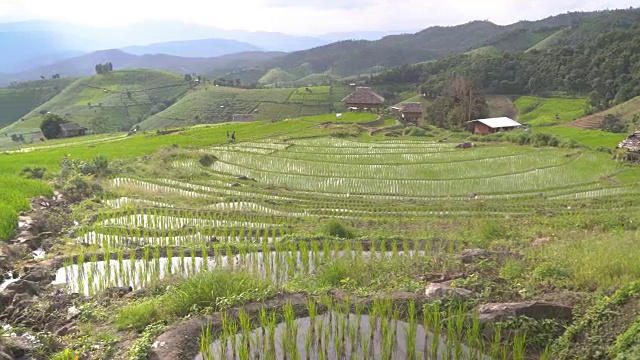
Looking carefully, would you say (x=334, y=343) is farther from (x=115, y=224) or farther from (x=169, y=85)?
(x=169, y=85)

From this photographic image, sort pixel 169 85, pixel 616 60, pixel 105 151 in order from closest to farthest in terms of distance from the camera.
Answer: pixel 105 151 < pixel 616 60 < pixel 169 85

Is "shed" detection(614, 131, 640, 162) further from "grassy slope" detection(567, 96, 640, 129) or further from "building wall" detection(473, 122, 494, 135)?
"grassy slope" detection(567, 96, 640, 129)

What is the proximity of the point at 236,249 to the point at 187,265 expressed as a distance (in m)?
1.26

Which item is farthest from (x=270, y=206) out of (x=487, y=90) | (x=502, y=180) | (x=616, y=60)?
(x=487, y=90)

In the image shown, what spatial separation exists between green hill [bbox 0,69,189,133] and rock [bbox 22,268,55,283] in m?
96.4

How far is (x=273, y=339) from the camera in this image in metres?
6.38

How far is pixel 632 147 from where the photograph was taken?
94.1 feet

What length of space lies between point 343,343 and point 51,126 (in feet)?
218

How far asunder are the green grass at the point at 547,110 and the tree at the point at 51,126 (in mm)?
61269

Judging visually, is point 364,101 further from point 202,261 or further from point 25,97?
point 25,97

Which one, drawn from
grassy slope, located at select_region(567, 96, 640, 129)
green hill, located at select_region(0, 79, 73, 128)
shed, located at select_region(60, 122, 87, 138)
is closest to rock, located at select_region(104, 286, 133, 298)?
grassy slope, located at select_region(567, 96, 640, 129)

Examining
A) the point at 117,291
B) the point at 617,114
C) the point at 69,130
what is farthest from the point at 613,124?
the point at 69,130

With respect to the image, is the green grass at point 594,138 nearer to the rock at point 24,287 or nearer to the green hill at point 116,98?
the rock at point 24,287

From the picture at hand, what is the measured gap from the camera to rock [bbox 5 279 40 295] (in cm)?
829
